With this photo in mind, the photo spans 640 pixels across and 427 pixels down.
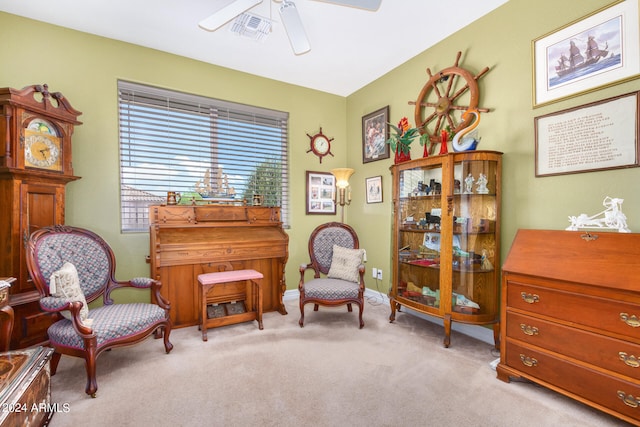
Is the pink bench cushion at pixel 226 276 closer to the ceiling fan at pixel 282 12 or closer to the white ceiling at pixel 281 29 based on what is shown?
the ceiling fan at pixel 282 12

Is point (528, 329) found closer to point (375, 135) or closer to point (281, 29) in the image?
point (375, 135)

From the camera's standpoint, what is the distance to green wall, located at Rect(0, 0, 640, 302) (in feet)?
7.43

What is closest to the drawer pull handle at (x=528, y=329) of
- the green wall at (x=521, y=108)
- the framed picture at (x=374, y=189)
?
the green wall at (x=521, y=108)

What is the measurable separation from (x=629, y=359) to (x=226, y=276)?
10.0ft

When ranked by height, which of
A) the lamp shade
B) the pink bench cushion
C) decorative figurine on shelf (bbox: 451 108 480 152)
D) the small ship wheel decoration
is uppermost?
the small ship wheel decoration

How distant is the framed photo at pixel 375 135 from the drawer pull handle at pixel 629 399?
2.97 metres

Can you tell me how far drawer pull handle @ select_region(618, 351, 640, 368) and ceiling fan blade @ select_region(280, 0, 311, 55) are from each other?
9.58ft

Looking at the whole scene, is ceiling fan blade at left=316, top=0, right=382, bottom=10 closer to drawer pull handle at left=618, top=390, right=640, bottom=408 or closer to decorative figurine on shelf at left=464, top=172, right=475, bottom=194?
decorative figurine on shelf at left=464, top=172, right=475, bottom=194

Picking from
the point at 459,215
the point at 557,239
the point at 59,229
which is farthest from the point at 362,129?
the point at 59,229

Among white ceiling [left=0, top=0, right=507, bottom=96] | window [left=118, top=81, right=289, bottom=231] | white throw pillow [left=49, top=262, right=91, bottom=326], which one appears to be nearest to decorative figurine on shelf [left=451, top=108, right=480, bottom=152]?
white ceiling [left=0, top=0, right=507, bottom=96]

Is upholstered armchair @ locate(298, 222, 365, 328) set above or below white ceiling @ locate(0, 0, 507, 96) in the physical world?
below

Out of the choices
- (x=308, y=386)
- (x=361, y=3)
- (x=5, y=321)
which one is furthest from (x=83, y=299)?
(x=361, y=3)

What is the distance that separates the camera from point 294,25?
Answer: 7.10ft

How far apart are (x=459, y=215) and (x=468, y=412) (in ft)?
5.09
